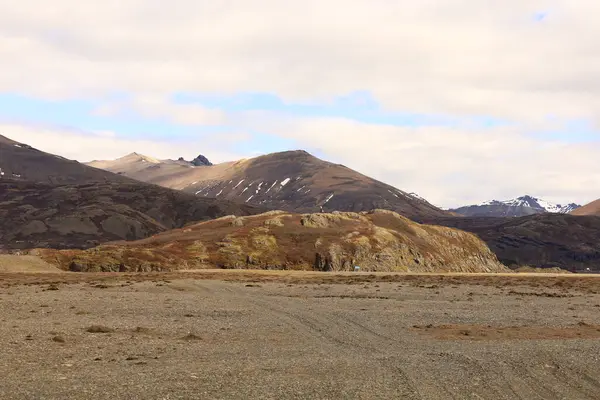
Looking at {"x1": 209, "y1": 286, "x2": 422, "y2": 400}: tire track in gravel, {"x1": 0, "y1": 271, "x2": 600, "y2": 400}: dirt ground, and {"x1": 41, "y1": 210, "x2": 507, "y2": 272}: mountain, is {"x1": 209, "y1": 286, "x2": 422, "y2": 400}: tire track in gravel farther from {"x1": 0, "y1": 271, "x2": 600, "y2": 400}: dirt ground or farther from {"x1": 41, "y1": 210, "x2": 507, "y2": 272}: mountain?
{"x1": 41, "y1": 210, "x2": 507, "y2": 272}: mountain

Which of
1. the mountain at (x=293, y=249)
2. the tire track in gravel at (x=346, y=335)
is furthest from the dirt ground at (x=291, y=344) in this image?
the mountain at (x=293, y=249)

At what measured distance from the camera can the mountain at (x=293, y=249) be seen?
3494 inches

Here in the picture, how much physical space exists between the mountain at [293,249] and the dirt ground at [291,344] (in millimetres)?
32817

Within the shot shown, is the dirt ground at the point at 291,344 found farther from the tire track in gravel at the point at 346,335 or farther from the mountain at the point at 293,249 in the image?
the mountain at the point at 293,249

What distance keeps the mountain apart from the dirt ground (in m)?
32.8

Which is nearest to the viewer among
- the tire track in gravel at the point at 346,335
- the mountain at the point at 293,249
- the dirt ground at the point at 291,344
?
the dirt ground at the point at 291,344

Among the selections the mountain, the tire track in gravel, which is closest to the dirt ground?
the tire track in gravel

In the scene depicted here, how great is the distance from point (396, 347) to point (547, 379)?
772 centimetres

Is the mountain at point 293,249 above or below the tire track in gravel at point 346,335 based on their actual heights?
above

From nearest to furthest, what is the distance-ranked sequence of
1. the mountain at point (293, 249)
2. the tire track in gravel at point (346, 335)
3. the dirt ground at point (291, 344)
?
the dirt ground at point (291, 344) → the tire track in gravel at point (346, 335) → the mountain at point (293, 249)

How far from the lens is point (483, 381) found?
2094 cm

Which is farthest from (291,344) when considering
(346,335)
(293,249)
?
(293,249)

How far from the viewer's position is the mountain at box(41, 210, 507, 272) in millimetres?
88750

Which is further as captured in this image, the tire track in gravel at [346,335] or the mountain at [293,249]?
the mountain at [293,249]
